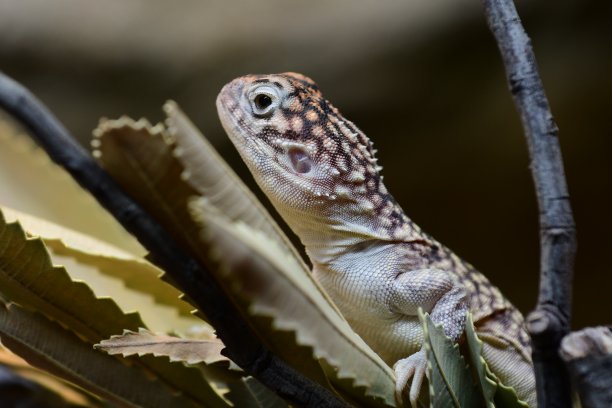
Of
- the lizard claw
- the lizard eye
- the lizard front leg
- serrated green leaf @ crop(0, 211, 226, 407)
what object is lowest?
the lizard claw

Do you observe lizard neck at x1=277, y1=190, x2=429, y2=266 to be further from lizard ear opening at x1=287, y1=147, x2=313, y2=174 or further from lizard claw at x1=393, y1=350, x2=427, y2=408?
lizard claw at x1=393, y1=350, x2=427, y2=408

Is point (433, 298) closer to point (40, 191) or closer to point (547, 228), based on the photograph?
point (547, 228)

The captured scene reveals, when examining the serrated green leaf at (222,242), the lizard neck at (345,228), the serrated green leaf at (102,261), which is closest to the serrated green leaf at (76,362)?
the serrated green leaf at (102,261)

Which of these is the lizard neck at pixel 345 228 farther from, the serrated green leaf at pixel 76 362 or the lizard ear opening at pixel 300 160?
the serrated green leaf at pixel 76 362

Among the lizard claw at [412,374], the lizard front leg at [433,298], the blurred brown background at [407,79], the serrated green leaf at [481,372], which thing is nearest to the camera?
the serrated green leaf at [481,372]

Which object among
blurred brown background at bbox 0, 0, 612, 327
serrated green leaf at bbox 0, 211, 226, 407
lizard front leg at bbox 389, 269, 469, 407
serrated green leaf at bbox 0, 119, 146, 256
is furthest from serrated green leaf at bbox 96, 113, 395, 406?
blurred brown background at bbox 0, 0, 612, 327

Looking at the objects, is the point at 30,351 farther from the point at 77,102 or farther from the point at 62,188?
the point at 77,102
